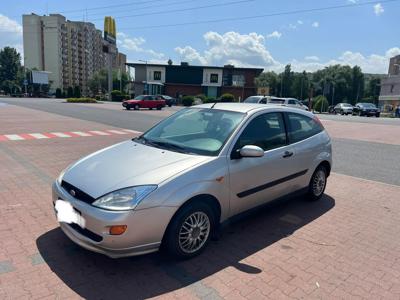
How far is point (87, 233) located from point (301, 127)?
3364 mm

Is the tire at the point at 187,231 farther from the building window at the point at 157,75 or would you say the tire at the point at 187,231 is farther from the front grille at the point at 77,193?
the building window at the point at 157,75

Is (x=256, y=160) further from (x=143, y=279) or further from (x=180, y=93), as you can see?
(x=180, y=93)

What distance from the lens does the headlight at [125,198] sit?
8.98 ft

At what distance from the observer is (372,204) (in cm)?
516

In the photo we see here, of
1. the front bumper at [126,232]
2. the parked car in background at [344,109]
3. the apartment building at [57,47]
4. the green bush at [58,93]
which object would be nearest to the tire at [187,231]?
the front bumper at [126,232]

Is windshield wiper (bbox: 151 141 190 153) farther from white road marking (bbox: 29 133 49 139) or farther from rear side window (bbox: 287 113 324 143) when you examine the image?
white road marking (bbox: 29 133 49 139)

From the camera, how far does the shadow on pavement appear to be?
273 cm

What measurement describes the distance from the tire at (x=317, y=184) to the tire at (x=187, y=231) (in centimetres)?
233

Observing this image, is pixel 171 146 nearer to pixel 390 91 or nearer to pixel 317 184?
pixel 317 184

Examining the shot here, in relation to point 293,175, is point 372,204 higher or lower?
lower

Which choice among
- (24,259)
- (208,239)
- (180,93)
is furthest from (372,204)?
(180,93)

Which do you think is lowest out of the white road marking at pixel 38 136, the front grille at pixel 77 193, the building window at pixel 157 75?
the white road marking at pixel 38 136

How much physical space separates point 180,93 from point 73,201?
56.9 meters

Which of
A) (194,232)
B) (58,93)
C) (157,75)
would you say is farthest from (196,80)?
(194,232)
